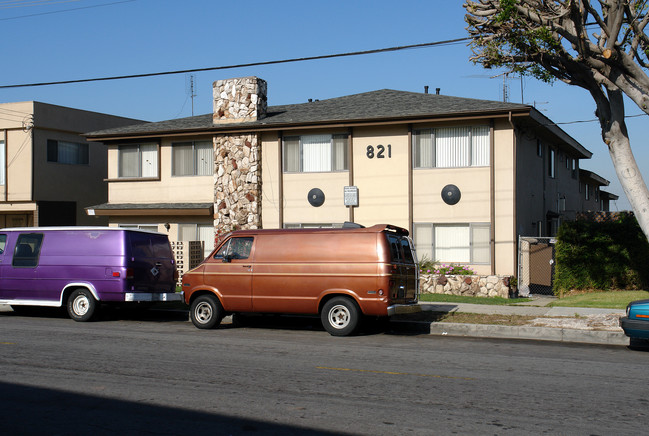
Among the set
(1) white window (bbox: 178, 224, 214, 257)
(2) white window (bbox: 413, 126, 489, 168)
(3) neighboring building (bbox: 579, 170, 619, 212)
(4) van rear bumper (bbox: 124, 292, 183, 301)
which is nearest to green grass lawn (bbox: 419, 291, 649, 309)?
(2) white window (bbox: 413, 126, 489, 168)

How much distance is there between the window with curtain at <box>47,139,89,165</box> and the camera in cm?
2930

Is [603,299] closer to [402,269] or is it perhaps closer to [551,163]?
[402,269]

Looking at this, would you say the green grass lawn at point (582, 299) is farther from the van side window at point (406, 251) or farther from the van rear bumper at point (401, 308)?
the van rear bumper at point (401, 308)

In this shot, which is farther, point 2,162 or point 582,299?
point 2,162

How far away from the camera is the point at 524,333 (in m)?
13.1

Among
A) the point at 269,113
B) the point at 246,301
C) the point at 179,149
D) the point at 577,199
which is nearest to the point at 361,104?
the point at 269,113

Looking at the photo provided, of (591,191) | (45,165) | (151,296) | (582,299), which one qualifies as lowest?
(582,299)

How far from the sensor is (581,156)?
1230 inches

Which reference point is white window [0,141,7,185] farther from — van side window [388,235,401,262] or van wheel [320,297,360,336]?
van side window [388,235,401,262]

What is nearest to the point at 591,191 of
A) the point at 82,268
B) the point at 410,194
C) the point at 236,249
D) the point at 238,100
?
the point at 410,194

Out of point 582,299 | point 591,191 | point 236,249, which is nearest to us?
point 236,249

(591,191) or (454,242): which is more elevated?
(591,191)

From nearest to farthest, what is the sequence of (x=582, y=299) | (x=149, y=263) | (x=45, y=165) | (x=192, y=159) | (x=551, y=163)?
1. (x=149, y=263)
2. (x=582, y=299)
3. (x=192, y=159)
4. (x=551, y=163)
5. (x=45, y=165)

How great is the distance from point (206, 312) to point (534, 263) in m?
11.1
